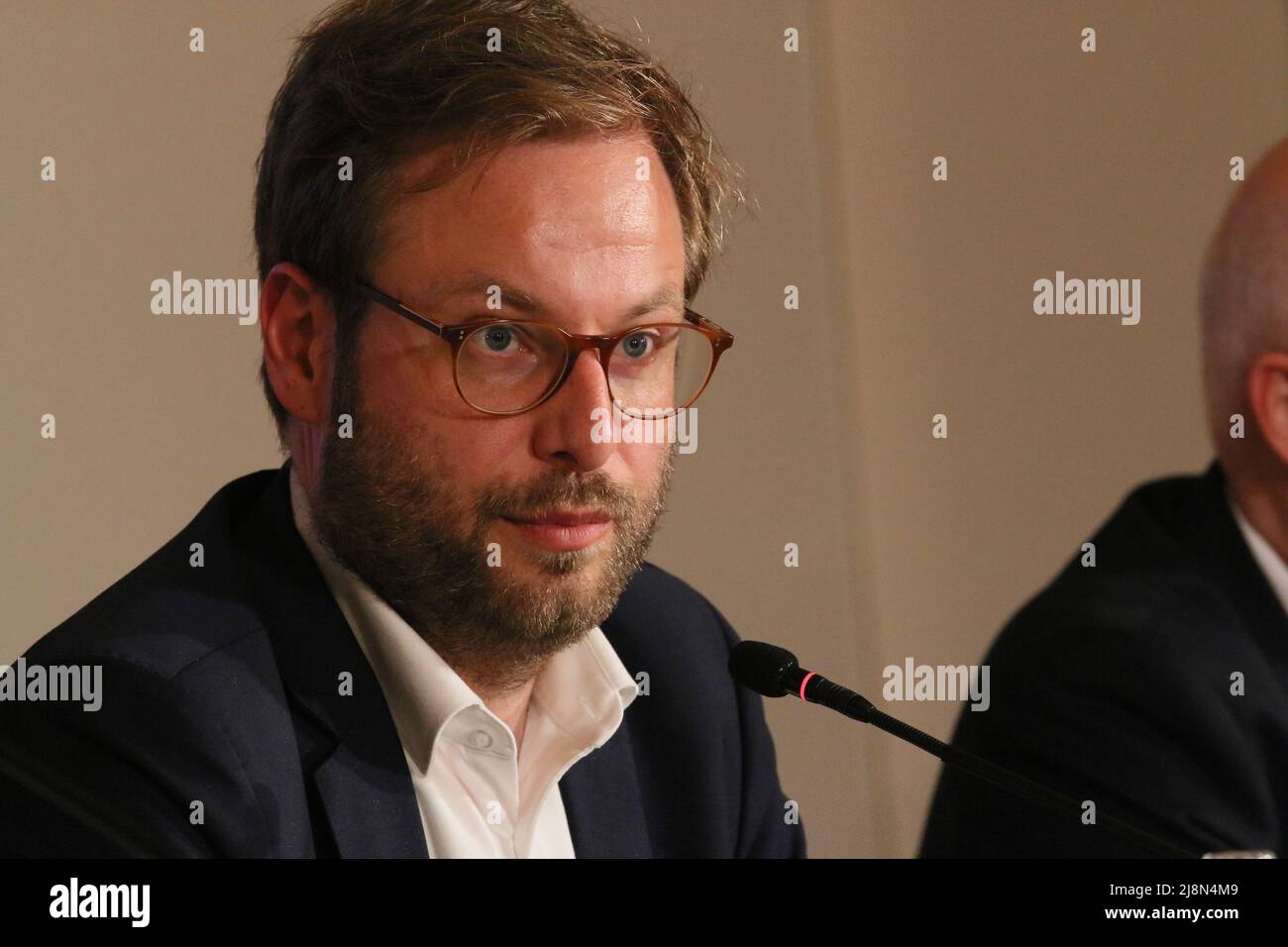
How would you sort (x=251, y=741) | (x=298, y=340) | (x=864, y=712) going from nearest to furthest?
1. (x=251, y=741)
2. (x=864, y=712)
3. (x=298, y=340)

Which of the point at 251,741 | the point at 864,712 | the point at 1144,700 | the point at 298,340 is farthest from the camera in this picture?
the point at 1144,700

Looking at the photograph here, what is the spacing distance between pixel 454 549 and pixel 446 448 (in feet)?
0.37

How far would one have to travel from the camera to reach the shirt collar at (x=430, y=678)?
1.61 metres

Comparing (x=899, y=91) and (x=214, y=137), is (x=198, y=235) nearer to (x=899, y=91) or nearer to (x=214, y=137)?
(x=214, y=137)

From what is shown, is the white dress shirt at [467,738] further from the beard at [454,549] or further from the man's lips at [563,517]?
the man's lips at [563,517]

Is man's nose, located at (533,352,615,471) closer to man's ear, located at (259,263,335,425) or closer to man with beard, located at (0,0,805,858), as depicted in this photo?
man with beard, located at (0,0,805,858)

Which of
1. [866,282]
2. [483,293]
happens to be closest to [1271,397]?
[866,282]

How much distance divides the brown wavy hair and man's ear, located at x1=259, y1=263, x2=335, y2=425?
17 millimetres

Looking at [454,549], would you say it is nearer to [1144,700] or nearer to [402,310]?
[402,310]

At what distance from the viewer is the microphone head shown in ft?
5.37

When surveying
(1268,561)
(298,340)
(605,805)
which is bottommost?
(605,805)

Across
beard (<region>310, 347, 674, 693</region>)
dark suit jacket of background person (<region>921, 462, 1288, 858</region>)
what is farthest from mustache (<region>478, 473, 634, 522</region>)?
dark suit jacket of background person (<region>921, 462, 1288, 858</region>)

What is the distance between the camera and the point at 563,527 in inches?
65.1
